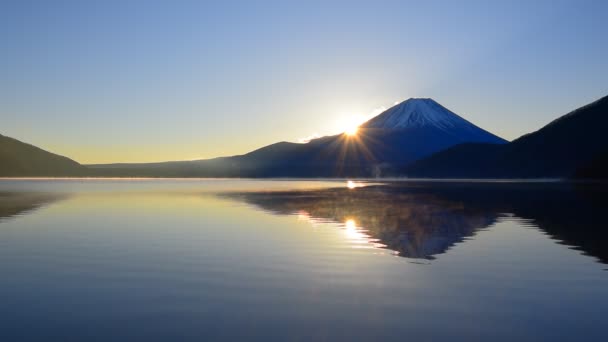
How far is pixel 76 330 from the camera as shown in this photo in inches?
537

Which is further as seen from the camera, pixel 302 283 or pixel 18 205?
pixel 18 205

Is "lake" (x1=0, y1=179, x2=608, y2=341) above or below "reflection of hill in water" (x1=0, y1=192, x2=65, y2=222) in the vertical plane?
below

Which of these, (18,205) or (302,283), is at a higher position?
(18,205)

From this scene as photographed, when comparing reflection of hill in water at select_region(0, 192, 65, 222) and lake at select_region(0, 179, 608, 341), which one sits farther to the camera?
reflection of hill in water at select_region(0, 192, 65, 222)

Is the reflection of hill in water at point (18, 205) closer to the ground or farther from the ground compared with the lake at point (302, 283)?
farther from the ground

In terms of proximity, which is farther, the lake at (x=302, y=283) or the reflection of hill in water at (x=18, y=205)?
the reflection of hill in water at (x=18, y=205)

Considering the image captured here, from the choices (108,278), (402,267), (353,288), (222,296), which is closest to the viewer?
(222,296)

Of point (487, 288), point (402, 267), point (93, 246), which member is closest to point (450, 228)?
point (402, 267)

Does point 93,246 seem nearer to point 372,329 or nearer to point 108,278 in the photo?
point 108,278

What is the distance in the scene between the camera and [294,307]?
52.4 feet

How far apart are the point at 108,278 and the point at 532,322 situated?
563 inches

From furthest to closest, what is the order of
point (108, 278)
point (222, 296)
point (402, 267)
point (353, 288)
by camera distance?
point (402, 267) → point (108, 278) → point (353, 288) → point (222, 296)

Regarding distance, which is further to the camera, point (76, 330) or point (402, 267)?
point (402, 267)

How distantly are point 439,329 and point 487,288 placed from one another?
5870 mm
